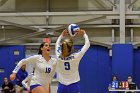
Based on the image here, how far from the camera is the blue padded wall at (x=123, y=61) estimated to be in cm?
1295

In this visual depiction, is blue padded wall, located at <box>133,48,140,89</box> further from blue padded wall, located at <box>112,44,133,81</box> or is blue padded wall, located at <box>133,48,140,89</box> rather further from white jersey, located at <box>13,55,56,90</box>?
white jersey, located at <box>13,55,56,90</box>

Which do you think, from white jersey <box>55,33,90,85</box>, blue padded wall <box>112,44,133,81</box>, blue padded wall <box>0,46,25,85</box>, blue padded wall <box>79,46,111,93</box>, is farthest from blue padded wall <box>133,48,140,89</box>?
white jersey <box>55,33,90,85</box>

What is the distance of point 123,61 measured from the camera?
1299 cm

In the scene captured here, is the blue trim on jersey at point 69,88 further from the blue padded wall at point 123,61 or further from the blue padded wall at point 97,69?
the blue padded wall at point 97,69

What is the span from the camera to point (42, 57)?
6.21 meters

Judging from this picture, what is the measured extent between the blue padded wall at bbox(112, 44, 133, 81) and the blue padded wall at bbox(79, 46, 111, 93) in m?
0.91

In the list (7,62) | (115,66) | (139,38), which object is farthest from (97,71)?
(7,62)

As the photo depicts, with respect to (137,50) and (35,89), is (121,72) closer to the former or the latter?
(137,50)

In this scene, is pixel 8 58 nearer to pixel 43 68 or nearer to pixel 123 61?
pixel 123 61

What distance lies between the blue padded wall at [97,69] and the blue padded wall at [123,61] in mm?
908

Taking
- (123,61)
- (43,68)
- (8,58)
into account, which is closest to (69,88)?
(43,68)

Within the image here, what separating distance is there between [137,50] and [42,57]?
8.32m

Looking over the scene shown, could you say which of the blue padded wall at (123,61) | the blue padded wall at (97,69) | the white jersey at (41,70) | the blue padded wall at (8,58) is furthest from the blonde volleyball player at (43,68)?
the blue padded wall at (8,58)

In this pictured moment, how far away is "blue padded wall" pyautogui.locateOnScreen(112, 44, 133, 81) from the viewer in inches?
510
